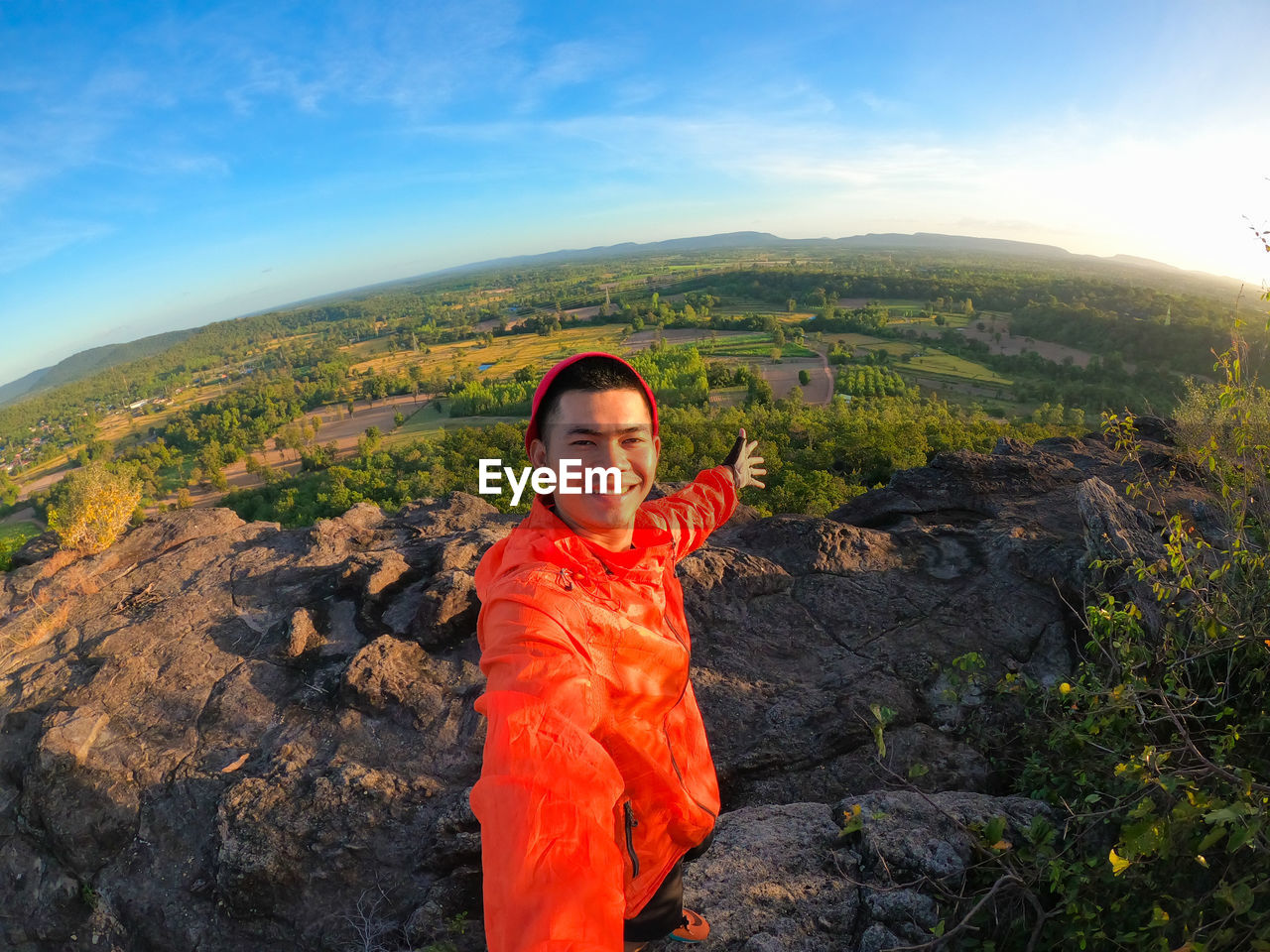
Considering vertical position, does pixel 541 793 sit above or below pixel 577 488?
below

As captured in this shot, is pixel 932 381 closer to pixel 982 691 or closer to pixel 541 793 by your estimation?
pixel 982 691

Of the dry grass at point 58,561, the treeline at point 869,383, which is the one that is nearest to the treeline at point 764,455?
the treeline at point 869,383

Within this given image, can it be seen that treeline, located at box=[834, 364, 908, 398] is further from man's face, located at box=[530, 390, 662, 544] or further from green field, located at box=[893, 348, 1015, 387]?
man's face, located at box=[530, 390, 662, 544]

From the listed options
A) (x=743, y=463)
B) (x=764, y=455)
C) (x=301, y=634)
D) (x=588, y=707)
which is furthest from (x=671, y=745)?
(x=764, y=455)

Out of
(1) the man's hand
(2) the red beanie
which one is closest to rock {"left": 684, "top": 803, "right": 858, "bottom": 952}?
(1) the man's hand

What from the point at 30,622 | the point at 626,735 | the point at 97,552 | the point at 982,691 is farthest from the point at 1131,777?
the point at 97,552
